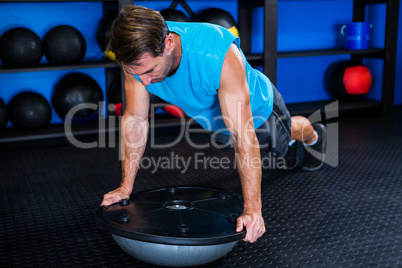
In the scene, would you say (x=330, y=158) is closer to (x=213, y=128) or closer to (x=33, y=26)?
(x=213, y=128)

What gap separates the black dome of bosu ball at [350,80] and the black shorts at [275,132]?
1.50m

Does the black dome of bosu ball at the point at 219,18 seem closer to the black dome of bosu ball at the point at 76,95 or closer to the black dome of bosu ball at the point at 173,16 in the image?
the black dome of bosu ball at the point at 173,16

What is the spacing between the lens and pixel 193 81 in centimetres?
129

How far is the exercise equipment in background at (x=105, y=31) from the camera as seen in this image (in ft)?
8.54

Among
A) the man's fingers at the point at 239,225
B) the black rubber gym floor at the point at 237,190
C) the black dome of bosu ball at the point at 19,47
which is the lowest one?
the black rubber gym floor at the point at 237,190

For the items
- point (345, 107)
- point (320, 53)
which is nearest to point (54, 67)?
point (320, 53)

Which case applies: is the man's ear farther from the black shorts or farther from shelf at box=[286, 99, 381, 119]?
shelf at box=[286, 99, 381, 119]

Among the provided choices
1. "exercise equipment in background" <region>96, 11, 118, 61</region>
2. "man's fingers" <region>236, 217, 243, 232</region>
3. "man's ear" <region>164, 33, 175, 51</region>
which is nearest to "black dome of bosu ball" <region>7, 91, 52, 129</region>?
"exercise equipment in background" <region>96, 11, 118, 61</region>

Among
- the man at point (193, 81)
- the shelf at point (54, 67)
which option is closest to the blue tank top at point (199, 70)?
the man at point (193, 81)

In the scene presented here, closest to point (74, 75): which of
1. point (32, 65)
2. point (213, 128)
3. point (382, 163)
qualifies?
point (32, 65)

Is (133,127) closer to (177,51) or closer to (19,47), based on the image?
(177,51)

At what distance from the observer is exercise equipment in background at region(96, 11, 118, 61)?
8.54ft

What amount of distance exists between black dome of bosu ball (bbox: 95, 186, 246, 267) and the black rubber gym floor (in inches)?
5.5

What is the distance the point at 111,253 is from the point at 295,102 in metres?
2.31
